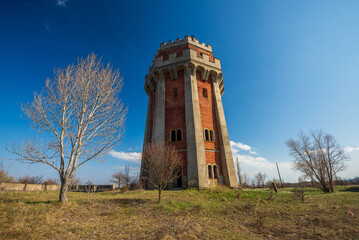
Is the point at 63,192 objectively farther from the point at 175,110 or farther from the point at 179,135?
the point at 175,110

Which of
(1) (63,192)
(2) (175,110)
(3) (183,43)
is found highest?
(3) (183,43)

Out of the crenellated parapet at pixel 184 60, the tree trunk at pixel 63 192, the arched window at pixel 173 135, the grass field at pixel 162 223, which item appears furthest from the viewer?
the crenellated parapet at pixel 184 60

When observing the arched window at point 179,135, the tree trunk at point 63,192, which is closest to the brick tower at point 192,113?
the arched window at point 179,135

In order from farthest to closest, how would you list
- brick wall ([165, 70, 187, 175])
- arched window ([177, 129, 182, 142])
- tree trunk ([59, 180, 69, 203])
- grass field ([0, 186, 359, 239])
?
arched window ([177, 129, 182, 142]), brick wall ([165, 70, 187, 175]), tree trunk ([59, 180, 69, 203]), grass field ([0, 186, 359, 239])

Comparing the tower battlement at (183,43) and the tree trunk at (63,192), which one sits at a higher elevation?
the tower battlement at (183,43)

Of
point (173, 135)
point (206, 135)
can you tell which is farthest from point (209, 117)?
point (173, 135)

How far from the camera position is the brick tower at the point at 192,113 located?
54.3ft

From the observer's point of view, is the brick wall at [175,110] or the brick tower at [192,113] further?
the brick wall at [175,110]

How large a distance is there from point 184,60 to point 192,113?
22.6ft

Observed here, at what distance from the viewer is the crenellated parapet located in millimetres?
20359

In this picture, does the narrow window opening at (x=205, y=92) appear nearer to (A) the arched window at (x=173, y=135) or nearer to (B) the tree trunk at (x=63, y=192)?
(A) the arched window at (x=173, y=135)

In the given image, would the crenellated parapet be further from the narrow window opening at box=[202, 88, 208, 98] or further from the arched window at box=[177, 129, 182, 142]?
the arched window at box=[177, 129, 182, 142]

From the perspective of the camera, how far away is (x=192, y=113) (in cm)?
1805

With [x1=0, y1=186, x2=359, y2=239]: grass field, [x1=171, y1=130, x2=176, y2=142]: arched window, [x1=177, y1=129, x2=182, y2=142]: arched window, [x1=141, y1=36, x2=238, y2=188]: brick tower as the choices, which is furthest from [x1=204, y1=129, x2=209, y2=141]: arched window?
[x1=0, y1=186, x2=359, y2=239]: grass field
